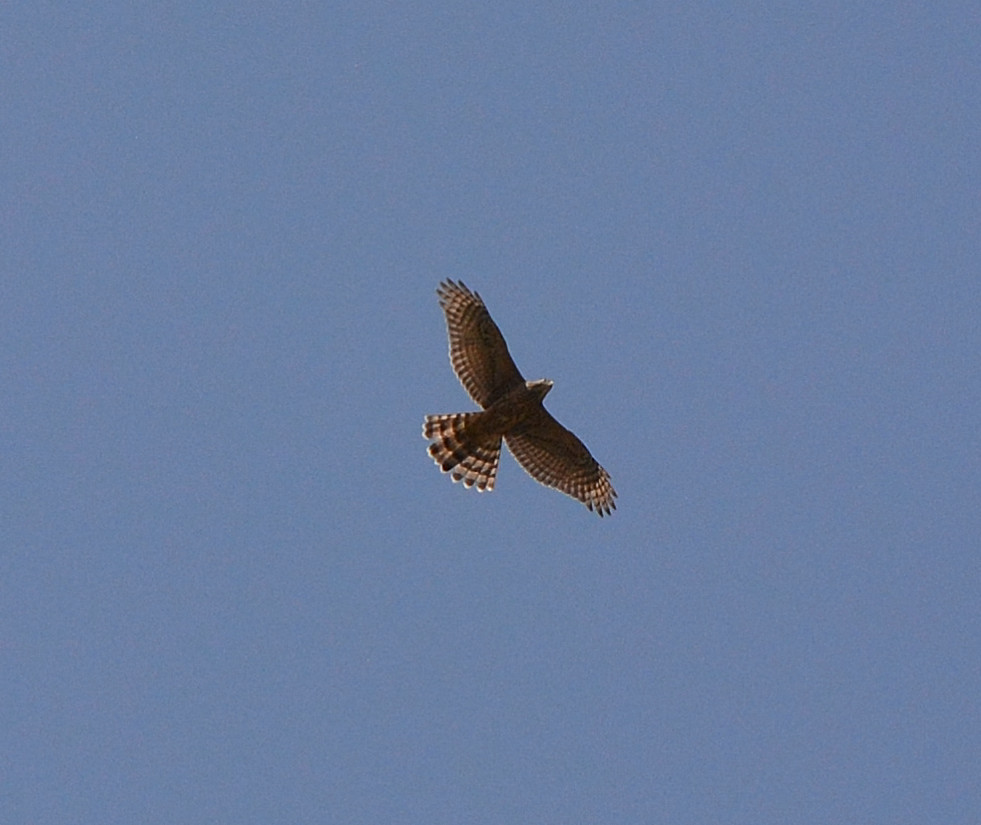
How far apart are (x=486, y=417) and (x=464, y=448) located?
745 mm

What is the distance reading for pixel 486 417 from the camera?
28.8 metres

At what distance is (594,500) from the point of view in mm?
30234

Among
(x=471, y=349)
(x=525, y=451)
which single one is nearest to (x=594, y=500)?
(x=525, y=451)

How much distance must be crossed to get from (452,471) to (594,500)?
2516mm

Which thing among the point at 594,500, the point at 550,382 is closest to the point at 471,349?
the point at 550,382

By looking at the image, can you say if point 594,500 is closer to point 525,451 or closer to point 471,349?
point 525,451

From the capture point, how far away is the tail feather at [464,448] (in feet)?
95.3

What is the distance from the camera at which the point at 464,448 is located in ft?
96.1

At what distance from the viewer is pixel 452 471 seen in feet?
96.3

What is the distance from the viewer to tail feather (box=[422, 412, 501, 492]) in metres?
29.0

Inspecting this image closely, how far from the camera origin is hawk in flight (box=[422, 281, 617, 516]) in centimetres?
2869

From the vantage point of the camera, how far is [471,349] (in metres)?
28.9

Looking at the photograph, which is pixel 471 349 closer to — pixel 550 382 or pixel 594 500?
pixel 550 382

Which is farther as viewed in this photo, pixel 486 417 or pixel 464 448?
pixel 464 448
